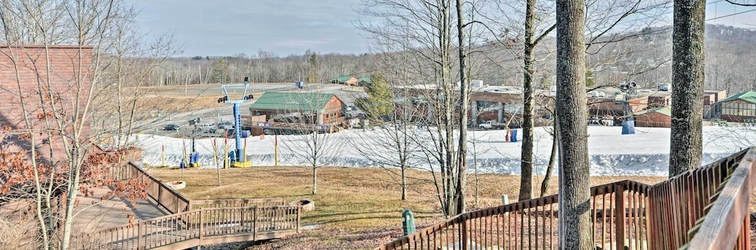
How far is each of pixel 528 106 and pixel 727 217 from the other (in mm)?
10627

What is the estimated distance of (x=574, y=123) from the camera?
17.9ft

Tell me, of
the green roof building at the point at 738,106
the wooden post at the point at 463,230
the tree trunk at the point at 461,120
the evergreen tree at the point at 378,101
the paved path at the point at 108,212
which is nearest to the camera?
the wooden post at the point at 463,230

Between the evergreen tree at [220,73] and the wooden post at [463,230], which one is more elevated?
the evergreen tree at [220,73]

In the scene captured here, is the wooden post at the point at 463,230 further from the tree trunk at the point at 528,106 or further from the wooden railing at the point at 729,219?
the wooden railing at the point at 729,219

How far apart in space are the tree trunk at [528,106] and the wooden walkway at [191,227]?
6187 millimetres

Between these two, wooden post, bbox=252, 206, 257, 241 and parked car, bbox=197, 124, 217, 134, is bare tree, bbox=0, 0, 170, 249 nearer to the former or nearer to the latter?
wooden post, bbox=252, 206, 257, 241

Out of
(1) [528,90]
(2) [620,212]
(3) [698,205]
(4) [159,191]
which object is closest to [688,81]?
(2) [620,212]

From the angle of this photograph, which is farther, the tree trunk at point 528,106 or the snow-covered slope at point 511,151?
the snow-covered slope at point 511,151

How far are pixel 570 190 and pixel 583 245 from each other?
58 cm

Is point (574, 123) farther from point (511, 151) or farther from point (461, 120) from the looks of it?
point (511, 151)

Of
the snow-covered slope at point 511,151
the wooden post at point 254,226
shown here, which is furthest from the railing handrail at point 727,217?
the snow-covered slope at point 511,151

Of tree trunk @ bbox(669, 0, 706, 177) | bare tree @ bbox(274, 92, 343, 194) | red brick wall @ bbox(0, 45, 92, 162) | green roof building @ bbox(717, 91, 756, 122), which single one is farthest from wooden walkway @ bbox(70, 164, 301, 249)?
green roof building @ bbox(717, 91, 756, 122)

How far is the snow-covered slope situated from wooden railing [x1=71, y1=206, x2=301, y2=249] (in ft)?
18.8

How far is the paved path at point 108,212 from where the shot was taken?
42.6 feet
